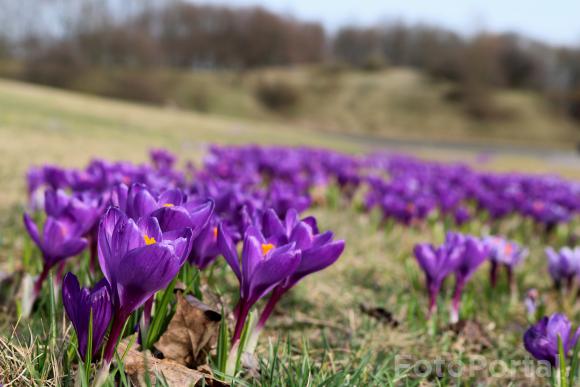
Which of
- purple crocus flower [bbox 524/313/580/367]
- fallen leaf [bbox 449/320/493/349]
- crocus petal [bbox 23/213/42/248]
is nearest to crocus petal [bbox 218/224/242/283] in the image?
crocus petal [bbox 23/213/42/248]

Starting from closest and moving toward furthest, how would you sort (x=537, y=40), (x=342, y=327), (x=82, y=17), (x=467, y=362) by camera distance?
(x=467, y=362) < (x=342, y=327) < (x=82, y=17) < (x=537, y=40)

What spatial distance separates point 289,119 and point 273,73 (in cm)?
1427

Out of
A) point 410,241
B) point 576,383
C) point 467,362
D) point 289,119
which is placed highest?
point 576,383

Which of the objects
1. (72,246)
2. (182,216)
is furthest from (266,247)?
(72,246)

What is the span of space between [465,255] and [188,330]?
1.19 metres

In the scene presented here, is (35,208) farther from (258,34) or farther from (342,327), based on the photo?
(258,34)

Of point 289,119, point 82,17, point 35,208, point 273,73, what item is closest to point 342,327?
point 35,208

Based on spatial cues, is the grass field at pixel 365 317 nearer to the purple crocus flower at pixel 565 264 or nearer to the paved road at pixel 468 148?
the purple crocus flower at pixel 565 264

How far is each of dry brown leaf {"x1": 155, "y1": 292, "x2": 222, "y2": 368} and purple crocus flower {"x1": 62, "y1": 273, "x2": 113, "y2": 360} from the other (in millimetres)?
235

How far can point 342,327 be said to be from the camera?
1934mm

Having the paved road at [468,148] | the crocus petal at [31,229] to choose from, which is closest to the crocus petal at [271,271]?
the crocus petal at [31,229]

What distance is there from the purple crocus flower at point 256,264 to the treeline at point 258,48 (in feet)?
175

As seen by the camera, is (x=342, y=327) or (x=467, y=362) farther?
(x=342, y=327)

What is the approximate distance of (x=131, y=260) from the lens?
3.03 feet
